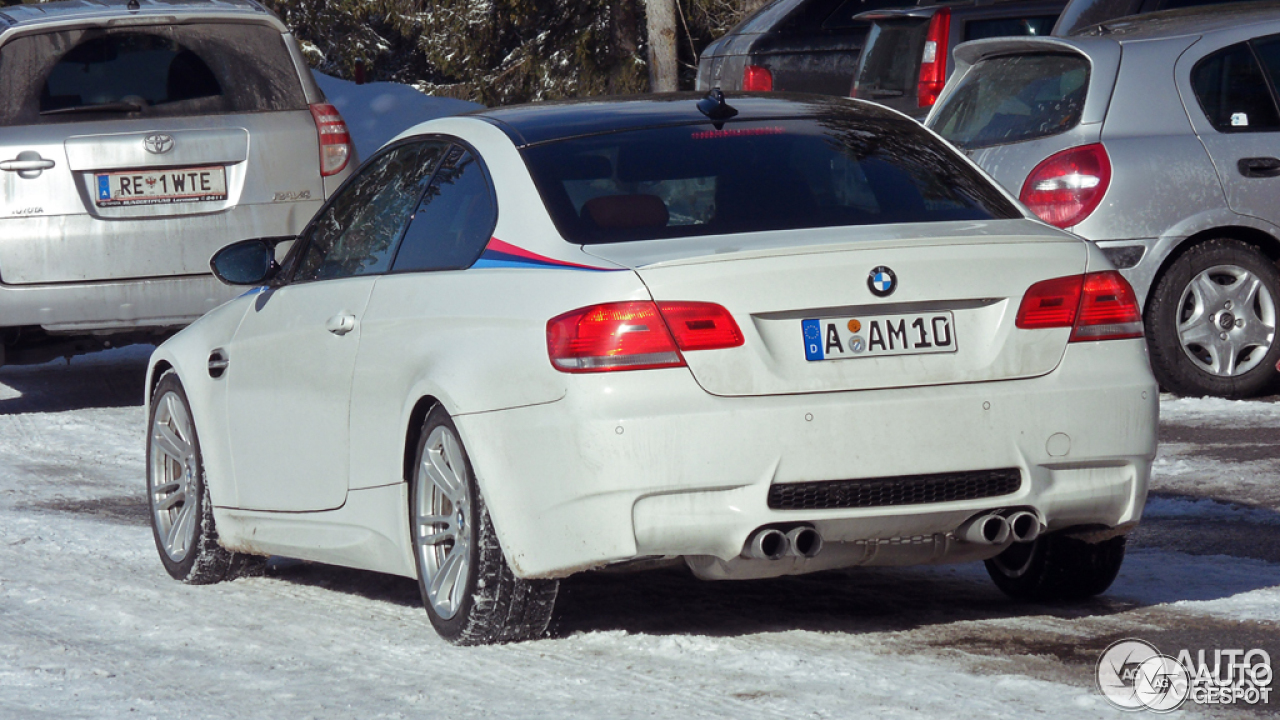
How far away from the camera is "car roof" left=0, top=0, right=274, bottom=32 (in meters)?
10.0

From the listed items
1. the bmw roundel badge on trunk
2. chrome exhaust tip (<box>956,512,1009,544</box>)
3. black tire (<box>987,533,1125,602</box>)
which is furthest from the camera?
black tire (<box>987,533,1125,602</box>)

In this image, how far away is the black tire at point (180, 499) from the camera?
6.38 m

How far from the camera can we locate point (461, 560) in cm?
505

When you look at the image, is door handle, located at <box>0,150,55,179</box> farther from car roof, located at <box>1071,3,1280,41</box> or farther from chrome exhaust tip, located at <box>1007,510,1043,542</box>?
chrome exhaust tip, located at <box>1007,510,1043,542</box>

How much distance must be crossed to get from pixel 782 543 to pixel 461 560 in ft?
2.93

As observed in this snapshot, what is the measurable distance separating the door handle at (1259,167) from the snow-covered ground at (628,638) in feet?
8.13

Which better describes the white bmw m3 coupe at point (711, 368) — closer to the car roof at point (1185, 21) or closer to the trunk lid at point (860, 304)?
the trunk lid at point (860, 304)

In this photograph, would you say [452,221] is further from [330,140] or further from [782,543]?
[330,140]

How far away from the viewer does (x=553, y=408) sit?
4.59 meters

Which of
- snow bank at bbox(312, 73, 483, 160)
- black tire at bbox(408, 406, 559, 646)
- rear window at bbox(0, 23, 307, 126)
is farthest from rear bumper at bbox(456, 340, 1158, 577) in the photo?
snow bank at bbox(312, 73, 483, 160)

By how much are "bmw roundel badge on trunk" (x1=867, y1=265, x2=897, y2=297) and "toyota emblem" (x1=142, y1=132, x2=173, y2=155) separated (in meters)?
5.88

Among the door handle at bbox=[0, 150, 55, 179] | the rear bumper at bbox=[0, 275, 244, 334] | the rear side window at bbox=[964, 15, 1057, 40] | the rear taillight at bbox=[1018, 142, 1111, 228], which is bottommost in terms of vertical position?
the rear bumper at bbox=[0, 275, 244, 334]

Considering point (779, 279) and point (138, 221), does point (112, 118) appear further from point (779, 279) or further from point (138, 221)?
point (779, 279)

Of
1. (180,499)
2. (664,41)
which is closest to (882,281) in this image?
(180,499)
